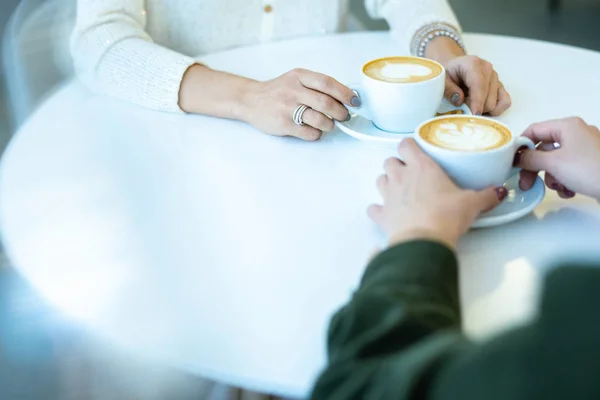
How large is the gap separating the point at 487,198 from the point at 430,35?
601mm

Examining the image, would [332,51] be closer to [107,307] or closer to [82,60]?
[82,60]

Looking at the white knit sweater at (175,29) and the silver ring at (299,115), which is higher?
the silver ring at (299,115)

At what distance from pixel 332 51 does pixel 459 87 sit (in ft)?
1.04

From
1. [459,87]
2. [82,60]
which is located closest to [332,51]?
[459,87]

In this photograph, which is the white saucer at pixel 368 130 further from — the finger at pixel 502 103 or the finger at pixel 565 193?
the finger at pixel 565 193

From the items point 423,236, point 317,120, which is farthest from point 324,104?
point 423,236

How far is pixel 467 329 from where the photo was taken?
1.84 feet

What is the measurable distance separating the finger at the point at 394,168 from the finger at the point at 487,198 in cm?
8

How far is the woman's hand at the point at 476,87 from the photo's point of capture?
0.96m

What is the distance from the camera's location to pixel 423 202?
0.65 metres

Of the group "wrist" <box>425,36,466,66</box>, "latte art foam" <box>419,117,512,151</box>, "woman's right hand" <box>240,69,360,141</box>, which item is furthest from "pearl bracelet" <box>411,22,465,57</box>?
"latte art foam" <box>419,117,512,151</box>

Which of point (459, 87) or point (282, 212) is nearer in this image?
point (282, 212)

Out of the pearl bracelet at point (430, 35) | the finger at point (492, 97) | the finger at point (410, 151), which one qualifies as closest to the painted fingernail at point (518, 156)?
the finger at point (410, 151)

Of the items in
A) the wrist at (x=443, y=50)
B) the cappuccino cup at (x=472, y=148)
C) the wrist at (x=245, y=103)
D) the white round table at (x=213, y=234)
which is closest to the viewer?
the white round table at (x=213, y=234)
